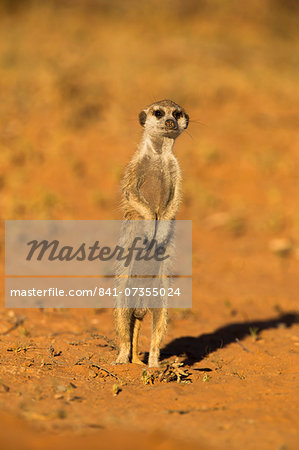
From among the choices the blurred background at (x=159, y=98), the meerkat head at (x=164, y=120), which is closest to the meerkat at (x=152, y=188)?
the meerkat head at (x=164, y=120)

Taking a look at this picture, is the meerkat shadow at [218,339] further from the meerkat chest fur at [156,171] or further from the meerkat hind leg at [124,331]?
the meerkat chest fur at [156,171]

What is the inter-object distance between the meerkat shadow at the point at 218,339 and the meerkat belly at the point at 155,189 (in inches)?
58.1

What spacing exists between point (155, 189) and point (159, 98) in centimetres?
894

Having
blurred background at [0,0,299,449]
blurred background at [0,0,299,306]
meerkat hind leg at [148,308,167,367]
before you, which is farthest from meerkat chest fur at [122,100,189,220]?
blurred background at [0,0,299,306]

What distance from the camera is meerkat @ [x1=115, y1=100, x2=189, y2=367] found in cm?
457

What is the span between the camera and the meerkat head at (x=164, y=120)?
469cm

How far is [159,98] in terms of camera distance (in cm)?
1321

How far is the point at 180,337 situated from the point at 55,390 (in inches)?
103

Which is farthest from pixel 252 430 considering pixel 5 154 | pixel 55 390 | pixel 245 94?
pixel 245 94

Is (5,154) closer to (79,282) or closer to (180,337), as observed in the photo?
(79,282)

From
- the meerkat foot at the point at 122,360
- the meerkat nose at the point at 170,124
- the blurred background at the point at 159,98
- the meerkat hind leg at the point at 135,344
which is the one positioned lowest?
the meerkat foot at the point at 122,360

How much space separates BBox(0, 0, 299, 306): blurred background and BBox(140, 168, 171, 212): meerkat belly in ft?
10.5

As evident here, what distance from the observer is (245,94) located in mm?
15117

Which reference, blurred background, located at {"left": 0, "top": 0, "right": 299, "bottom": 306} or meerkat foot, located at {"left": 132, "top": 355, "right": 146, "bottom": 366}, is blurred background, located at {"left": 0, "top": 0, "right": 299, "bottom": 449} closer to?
blurred background, located at {"left": 0, "top": 0, "right": 299, "bottom": 306}
